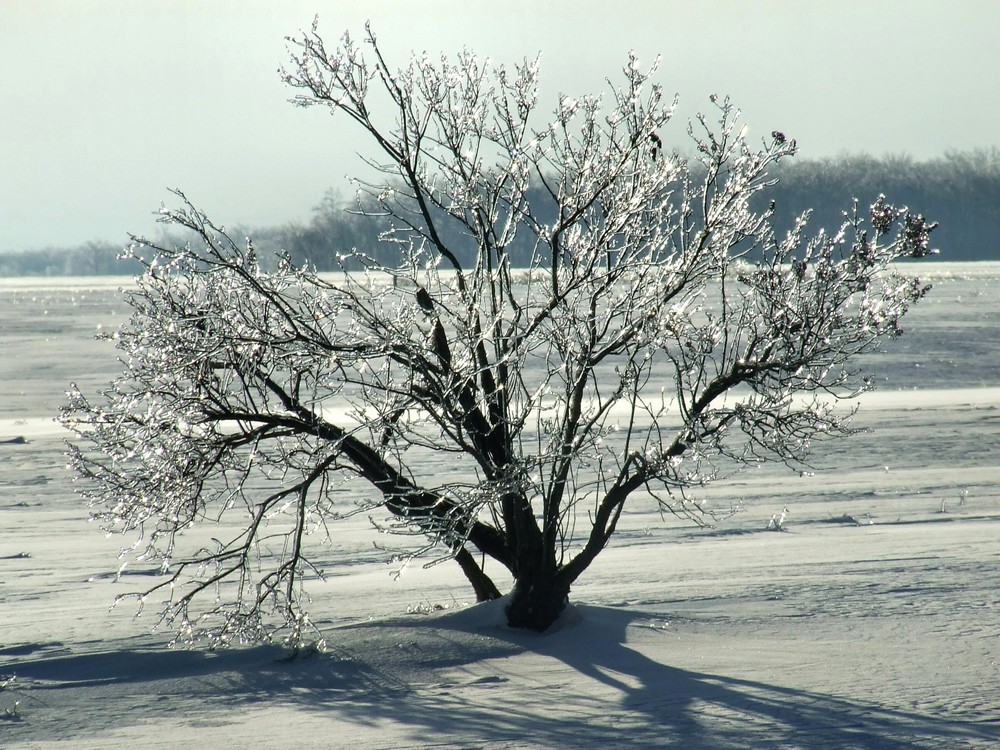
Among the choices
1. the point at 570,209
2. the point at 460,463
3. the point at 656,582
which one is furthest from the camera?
the point at 460,463

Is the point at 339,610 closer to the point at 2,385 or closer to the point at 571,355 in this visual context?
the point at 571,355

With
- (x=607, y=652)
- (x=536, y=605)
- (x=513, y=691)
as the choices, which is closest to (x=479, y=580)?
(x=536, y=605)

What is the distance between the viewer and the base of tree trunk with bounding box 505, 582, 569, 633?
263 inches

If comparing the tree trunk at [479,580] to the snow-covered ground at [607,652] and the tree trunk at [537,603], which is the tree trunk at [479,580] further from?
the tree trunk at [537,603]

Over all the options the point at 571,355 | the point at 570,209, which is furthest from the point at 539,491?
the point at 570,209

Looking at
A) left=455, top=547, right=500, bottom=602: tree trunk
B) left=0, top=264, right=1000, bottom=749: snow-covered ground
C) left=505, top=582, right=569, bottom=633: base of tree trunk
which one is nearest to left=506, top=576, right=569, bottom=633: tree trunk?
left=505, top=582, right=569, bottom=633: base of tree trunk

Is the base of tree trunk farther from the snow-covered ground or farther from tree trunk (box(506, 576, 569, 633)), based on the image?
the snow-covered ground

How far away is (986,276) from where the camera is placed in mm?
64688

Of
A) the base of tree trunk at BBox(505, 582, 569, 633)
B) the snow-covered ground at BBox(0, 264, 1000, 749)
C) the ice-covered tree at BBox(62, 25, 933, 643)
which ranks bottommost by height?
the snow-covered ground at BBox(0, 264, 1000, 749)

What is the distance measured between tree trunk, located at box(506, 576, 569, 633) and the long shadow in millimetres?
90

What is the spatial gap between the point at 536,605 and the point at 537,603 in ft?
0.06

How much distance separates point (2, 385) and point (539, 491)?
69.5ft

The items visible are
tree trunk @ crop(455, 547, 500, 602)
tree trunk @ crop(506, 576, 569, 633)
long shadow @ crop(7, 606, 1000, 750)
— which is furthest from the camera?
tree trunk @ crop(455, 547, 500, 602)

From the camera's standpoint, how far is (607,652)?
6.46 m
